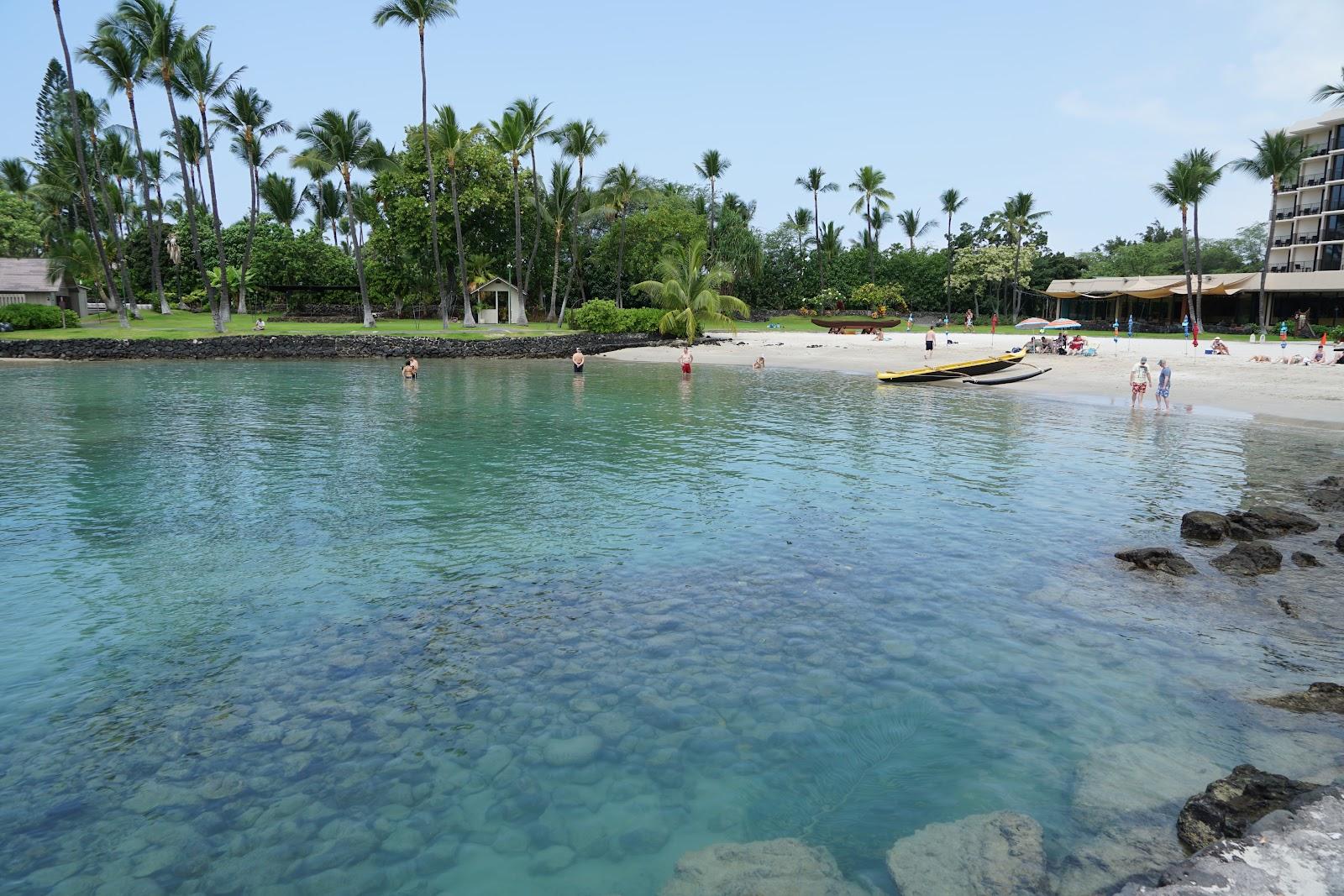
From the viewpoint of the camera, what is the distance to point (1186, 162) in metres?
55.9

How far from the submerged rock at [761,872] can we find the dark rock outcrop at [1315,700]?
484cm

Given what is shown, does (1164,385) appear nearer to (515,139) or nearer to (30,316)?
(515,139)

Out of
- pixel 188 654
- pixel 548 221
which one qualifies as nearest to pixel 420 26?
pixel 548 221

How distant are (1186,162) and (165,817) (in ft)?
219

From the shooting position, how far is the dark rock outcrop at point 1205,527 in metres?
12.7

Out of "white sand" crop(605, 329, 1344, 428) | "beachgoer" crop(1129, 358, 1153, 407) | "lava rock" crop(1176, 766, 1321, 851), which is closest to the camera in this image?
"lava rock" crop(1176, 766, 1321, 851)

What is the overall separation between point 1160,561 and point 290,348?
47.8 metres

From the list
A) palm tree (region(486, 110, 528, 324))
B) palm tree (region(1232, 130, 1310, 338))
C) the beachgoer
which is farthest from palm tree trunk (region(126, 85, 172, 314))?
palm tree (region(1232, 130, 1310, 338))

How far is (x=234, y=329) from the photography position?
52.8 metres

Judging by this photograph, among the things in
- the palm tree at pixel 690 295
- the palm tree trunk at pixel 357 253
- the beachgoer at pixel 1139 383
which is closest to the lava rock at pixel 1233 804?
the beachgoer at pixel 1139 383

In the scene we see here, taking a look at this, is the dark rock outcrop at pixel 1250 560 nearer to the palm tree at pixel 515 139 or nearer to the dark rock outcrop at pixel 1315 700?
the dark rock outcrop at pixel 1315 700

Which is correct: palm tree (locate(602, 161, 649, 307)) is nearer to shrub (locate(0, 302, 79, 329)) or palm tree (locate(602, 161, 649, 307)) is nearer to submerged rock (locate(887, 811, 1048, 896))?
shrub (locate(0, 302, 79, 329))

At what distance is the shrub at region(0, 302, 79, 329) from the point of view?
49281mm

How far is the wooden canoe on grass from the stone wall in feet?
70.6
